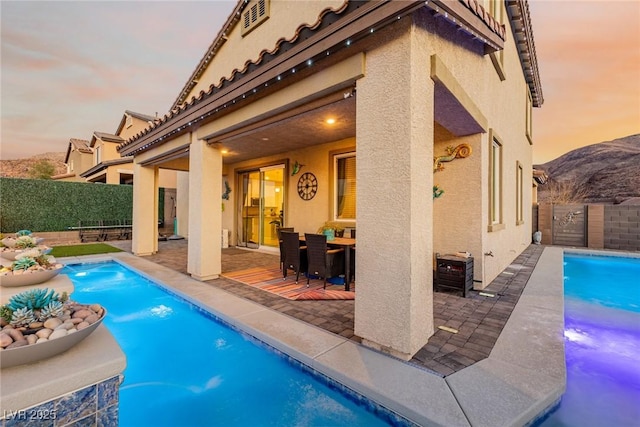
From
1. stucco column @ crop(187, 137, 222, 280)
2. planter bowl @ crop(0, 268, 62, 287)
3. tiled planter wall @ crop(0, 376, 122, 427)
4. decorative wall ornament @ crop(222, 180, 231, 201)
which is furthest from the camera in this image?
decorative wall ornament @ crop(222, 180, 231, 201)

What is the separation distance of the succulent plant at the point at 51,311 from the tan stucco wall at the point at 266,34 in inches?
233

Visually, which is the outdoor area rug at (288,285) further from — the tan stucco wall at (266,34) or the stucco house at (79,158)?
the stucco house at (79,158)

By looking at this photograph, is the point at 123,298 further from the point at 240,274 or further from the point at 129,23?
the point at 129,23

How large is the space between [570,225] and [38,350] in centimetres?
1755

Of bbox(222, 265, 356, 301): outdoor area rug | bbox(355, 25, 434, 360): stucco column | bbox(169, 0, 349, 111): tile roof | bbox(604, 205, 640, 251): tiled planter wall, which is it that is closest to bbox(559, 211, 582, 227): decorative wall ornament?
bbox(604, 205, 640, 251): tiled planter wall

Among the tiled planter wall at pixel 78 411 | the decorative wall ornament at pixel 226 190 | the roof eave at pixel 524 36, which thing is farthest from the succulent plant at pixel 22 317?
the decorative wall ornament at pixel 226 190

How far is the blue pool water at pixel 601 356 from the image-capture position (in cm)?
255

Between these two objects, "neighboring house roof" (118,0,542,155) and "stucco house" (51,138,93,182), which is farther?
"stucco house" (51,138,93,182)

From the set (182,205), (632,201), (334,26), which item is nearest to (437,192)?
(334,26)

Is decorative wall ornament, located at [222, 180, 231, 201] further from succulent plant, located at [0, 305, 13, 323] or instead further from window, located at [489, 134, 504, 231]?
succulent plant, located at [0, 305, 13, 323]

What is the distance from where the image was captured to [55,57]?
1330cm

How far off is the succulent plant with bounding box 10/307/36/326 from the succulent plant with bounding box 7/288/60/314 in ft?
0.11

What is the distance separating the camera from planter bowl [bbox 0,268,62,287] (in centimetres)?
247

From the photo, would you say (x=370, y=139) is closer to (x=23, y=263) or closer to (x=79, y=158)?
(x=23, y=263)
